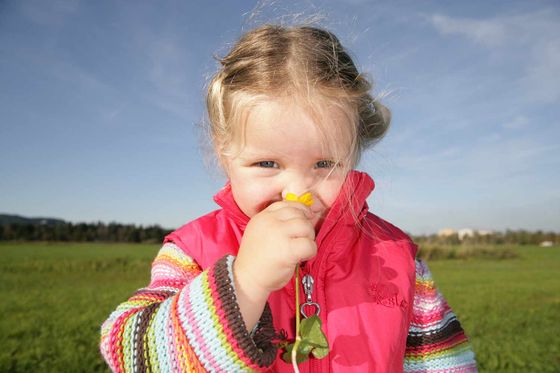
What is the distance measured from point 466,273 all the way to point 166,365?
13866 mm

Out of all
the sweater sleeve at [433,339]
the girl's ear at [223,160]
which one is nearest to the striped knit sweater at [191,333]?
the girl's ear at [223,160]

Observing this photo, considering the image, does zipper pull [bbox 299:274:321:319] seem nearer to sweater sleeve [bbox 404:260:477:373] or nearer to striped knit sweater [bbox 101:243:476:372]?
striped knit sweater [bbox 101:243:476:372]

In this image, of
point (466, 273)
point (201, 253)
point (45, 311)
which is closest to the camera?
point (201, 253)

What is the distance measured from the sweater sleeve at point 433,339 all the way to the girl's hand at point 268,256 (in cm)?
90

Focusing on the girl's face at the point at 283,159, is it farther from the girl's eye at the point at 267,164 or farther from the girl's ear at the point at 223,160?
the girl's ear at the point at 223,160

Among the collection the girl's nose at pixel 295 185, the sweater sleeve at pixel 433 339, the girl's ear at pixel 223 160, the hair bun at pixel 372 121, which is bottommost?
the sweater sleeve at pixel 433 339

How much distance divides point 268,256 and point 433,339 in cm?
102

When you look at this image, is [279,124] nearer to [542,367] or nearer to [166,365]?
[166,365]

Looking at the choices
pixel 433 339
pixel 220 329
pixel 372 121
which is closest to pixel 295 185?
pixel 220 329

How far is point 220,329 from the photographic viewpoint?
1165 mm

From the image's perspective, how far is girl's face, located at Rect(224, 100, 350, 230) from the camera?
1.48 meters

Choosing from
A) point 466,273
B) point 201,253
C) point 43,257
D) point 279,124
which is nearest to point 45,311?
point 201,253

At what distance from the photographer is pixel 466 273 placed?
44.7 ft

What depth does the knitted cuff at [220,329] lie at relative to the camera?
115 centimetres
